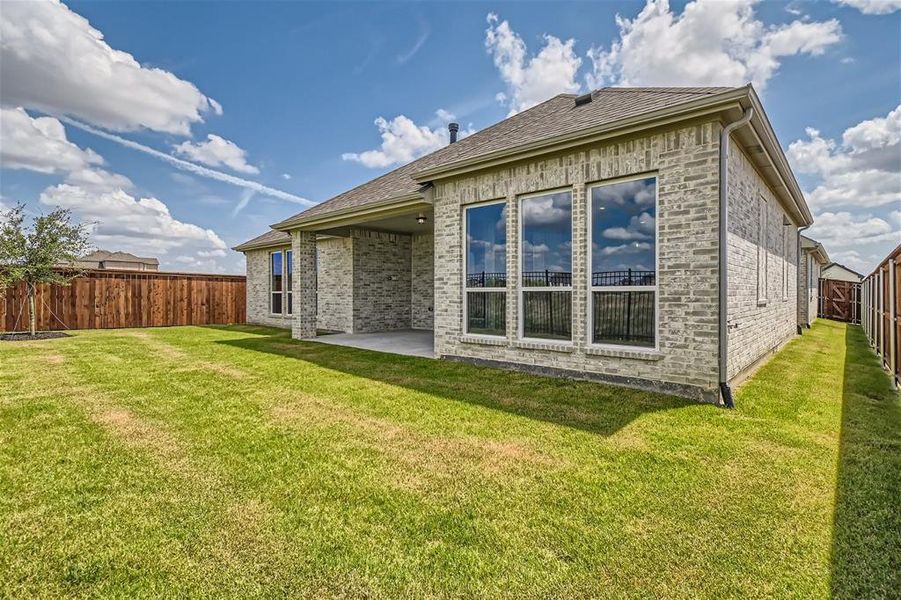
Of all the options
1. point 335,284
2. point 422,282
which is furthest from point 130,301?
point 422,282

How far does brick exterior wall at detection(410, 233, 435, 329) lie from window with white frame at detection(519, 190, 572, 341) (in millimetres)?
6818

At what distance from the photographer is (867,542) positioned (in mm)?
2473

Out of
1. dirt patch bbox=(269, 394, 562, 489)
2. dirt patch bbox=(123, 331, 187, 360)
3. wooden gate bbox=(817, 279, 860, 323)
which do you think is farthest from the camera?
wooden gate bbox=(817, 279, 860, 323)

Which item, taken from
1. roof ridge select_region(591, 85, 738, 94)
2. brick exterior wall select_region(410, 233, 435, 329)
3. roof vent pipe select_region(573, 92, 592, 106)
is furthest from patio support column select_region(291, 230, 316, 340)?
roof ridge select_region(591, 85, 738, 94)

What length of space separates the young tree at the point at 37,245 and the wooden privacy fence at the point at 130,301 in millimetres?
1605

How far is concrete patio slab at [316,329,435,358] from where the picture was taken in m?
Result: 9.71

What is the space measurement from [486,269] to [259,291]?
13.3 m

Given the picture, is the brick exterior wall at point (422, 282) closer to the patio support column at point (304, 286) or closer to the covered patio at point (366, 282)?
the covered patio at point (366, 282)

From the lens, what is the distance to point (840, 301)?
74.8ft

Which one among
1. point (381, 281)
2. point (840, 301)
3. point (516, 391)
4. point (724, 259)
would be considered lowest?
point (516, 391)

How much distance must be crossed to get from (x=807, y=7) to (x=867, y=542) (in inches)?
403

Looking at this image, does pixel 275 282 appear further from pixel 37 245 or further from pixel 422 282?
pixel 37 245

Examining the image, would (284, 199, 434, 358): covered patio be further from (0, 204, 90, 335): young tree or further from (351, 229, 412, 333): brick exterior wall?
(0, 204, 90, 335): young tree

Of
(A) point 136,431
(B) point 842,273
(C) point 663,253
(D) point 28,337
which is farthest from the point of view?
(B) point 842,273
